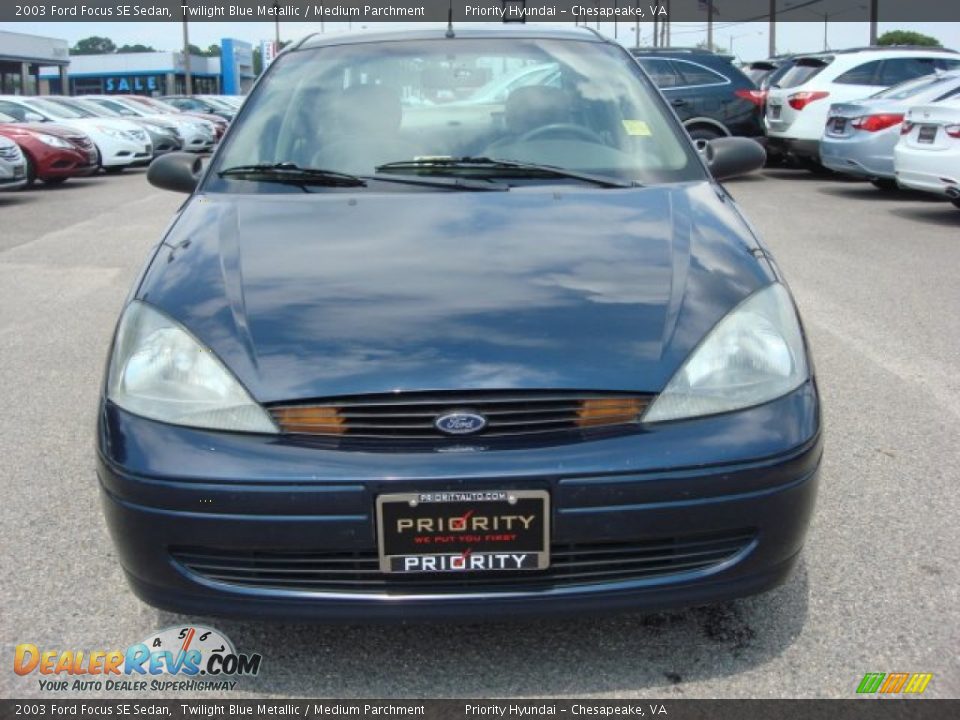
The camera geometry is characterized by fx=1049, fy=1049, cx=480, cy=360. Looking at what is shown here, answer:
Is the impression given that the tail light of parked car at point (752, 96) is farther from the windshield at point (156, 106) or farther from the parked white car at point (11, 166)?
the windshield at point (156, 106)

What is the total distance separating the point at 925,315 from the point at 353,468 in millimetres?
5033

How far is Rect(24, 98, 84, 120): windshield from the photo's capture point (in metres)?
18.0

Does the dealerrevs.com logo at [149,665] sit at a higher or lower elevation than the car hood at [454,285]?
lower

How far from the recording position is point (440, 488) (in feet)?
7.11

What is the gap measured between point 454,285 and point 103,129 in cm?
1693

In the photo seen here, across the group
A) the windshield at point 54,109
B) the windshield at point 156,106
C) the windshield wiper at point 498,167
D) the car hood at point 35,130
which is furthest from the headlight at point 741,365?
the windshield at point 156,106

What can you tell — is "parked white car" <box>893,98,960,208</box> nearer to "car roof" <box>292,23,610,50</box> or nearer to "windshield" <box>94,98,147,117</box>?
"car roof" <box>292,23,610,50</box>

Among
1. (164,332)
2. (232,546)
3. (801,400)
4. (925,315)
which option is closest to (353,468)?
(232,546)

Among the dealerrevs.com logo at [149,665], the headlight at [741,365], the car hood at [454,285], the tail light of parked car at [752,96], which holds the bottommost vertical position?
the dealerrevs.com logo at [149,665]

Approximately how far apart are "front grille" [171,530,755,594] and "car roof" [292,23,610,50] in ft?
7.60

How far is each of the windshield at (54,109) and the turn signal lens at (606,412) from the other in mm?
17781

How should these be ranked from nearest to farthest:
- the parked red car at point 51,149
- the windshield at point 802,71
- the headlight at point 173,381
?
the headlight at point 173,381
the windshield at point 802,71
the parked red car at point 51,149

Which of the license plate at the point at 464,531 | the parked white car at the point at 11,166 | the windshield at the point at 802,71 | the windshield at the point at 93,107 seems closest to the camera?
the license plate at the point at 464,531

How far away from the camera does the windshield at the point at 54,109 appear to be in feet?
59.0
